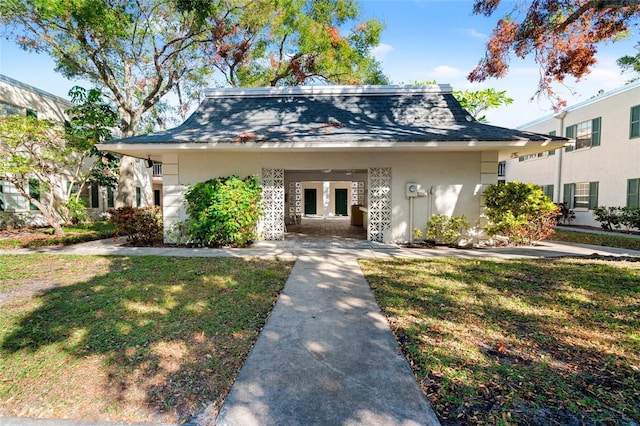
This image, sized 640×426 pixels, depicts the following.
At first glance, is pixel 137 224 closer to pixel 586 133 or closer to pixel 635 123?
pixel 635 123

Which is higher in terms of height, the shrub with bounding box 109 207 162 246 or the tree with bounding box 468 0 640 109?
the tree with bounding box 468 0 640 109

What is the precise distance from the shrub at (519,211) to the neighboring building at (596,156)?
14.7 feet

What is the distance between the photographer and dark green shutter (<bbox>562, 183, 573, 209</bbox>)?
15.0m

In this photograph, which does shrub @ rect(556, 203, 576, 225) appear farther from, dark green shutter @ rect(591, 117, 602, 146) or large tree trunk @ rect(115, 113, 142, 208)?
large tree trunk @ rect(115, 113, 142, 208)

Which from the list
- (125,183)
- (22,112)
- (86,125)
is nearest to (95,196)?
(125,183)

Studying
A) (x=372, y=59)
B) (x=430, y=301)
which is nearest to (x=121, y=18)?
(x=372, y=59)

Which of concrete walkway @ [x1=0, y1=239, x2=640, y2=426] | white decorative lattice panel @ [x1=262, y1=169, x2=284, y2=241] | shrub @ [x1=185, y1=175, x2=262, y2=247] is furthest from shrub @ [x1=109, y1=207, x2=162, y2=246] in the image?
concrete walkway @ [x1=0, y1=239, x2=640, y2=426]

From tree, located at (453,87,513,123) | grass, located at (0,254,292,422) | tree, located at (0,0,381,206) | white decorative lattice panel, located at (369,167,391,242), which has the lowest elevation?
grass, located at (0,254,292,422)

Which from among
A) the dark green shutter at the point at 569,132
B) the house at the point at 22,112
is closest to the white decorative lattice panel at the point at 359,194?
the dark green shutter at the point at 569,132

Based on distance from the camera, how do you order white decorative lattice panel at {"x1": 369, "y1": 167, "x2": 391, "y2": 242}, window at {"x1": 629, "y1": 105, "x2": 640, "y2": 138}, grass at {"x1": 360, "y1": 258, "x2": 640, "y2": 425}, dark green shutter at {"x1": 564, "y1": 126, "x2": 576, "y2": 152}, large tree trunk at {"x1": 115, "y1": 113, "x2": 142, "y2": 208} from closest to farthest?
grass at {"x1": 360, "y1": 258, "x2": 640, "y2": 425} → white decorative lattice panel at {"x1": 369, "y1": 167, "x2": 391, "y2": 242} → window at {"x1": 629, "y1": 105, "x2": 640, "y2": 138} → large tree trunk at {"x1": 115, "y1": 113, "x2": 142, "y2": 208} → dark green shutter at {"x1": 564, "y1": 126, "x2": 576, "y2": 152}

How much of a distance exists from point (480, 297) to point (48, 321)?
508 cm

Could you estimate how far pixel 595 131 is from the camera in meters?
13.5

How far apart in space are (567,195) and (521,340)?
1646 cm

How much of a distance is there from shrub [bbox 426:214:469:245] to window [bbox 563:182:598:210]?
10185 mm
